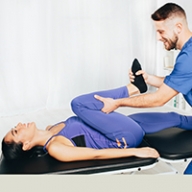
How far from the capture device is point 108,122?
5.51 ft

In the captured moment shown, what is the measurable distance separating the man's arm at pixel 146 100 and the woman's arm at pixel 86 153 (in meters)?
0.25

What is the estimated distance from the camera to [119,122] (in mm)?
1691

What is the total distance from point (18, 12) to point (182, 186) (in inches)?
121

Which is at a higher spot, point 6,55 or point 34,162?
point 6,55

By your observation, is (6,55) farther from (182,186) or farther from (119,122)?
(182,186)

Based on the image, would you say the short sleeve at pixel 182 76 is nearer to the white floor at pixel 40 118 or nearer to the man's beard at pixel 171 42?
the man's beard at pixel 171 42

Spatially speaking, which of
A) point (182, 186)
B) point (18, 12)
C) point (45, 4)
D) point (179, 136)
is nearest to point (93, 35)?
point (45, 4)

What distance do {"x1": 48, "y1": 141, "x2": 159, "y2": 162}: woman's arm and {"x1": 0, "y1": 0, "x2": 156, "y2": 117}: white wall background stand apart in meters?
2.02

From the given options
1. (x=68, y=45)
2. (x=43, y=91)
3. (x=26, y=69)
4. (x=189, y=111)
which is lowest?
(x=189, y=111)

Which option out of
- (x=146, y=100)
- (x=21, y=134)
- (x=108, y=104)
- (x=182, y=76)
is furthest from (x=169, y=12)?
(x=21, y=134)

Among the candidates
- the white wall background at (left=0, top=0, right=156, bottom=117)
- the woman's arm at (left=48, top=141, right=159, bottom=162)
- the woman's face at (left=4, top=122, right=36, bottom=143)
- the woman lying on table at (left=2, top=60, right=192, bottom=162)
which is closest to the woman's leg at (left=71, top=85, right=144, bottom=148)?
the woman lying on table at (left=2, top=60, right=192, bottom=162)

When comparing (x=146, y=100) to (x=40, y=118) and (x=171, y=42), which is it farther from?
(x=40, y=118)

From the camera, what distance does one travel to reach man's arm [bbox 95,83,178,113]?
1.70m

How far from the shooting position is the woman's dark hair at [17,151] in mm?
1597
